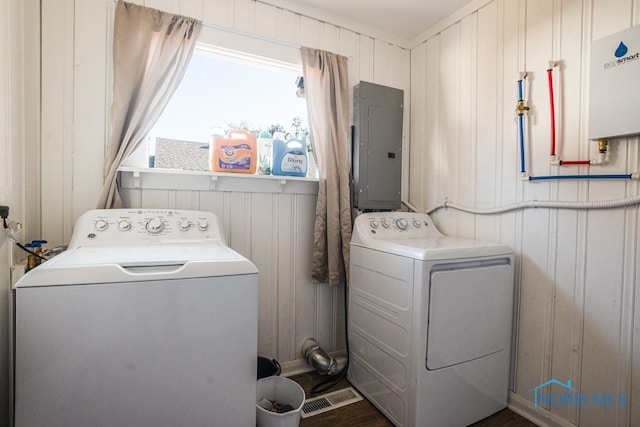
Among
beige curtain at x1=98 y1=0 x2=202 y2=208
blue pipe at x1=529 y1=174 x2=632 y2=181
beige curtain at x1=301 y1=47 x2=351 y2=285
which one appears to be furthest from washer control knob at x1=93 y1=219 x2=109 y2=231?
blue pipe at x1=529 y1=174 x2=632 y2=181

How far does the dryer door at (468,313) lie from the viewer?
4.87 feet

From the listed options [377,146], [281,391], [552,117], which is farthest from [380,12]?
[281,391]

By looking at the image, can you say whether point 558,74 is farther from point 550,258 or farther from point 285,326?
point 285,326

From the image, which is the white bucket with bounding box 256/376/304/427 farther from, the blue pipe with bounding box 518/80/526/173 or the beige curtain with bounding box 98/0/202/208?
the blue pipe with bounding box 518/80/526/173

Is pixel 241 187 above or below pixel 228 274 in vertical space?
above

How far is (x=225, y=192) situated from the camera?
191 cm

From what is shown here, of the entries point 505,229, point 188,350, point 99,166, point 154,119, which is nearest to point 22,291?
point 188,350

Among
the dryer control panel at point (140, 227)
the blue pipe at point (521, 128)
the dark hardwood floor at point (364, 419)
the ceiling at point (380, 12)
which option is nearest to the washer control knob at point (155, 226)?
the dryer control panel at point (140, 227)

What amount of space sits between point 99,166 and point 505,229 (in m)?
2.29

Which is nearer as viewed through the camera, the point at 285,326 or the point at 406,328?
the point at 406,328

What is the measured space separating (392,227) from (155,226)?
4.52ft

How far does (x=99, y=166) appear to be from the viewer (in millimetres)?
1611

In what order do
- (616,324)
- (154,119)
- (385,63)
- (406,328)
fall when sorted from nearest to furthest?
Result: (616,324), (406,328), (154,119), (385,63)

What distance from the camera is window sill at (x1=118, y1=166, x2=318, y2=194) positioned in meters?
1.67
